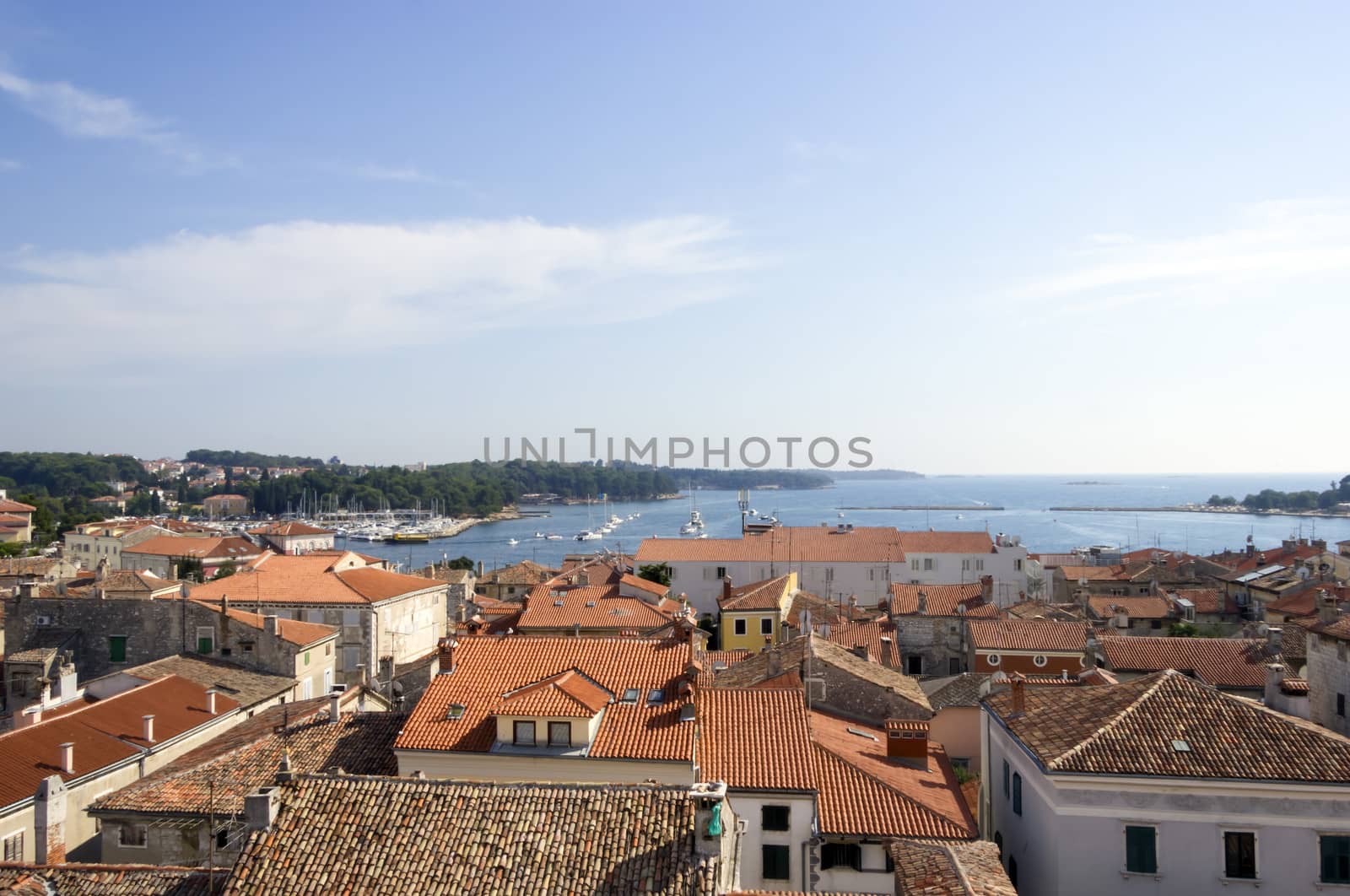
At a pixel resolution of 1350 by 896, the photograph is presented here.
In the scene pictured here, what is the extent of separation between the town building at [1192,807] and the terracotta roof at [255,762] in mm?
9064

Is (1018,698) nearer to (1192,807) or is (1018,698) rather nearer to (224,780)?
(1192,807)

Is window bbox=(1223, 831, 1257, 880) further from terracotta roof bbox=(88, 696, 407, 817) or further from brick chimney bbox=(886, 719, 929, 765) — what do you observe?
terracotta roof bbox=(88, 696, 407, 817)

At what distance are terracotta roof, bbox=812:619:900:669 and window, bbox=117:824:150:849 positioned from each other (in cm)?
1616

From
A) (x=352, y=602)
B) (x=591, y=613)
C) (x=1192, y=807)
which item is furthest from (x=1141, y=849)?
(x=352, y=602)

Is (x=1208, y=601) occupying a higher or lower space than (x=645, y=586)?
lower

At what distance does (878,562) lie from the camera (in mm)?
51219

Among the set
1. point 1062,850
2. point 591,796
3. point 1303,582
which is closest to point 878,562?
point 1303,582

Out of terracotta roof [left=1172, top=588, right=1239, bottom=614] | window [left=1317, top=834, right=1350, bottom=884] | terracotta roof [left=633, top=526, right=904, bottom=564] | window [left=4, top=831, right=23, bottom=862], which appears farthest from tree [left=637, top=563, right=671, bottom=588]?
window [left=1317, top=834, right=1350, bottom=884]

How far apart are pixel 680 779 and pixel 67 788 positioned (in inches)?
368

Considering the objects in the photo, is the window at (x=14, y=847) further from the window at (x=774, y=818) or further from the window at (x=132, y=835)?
the window at (x=774, y=818)

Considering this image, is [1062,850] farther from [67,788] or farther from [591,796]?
[67,788]

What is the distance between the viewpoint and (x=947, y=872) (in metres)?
9.13

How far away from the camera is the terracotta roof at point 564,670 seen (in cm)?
1369

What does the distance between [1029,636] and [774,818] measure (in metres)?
16.1
